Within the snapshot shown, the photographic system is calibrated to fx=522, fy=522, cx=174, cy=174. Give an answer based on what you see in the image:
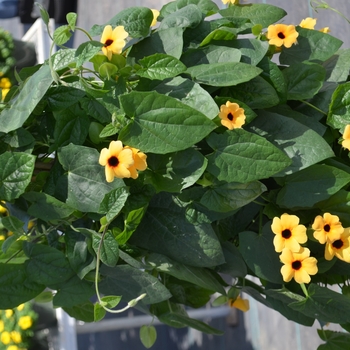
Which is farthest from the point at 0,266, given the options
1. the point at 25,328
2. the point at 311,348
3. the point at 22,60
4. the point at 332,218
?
the point at 22,60

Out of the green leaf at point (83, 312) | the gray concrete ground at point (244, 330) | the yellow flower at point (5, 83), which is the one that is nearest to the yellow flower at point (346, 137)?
the green leaf at point (83, 312)

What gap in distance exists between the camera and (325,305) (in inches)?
26.3

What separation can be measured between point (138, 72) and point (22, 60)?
6.70 feet

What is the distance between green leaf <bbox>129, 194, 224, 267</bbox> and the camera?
24.8 inches

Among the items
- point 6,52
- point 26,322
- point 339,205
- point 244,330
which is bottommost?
point 244,330

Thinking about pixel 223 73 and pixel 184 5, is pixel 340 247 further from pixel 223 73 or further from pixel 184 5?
pixel 184 5

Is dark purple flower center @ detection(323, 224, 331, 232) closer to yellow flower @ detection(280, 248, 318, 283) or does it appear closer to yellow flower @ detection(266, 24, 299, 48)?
yellow flower @ detection(280, 248, 318, 283)

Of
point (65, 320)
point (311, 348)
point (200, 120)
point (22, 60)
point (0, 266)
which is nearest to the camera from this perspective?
point (200, 120)

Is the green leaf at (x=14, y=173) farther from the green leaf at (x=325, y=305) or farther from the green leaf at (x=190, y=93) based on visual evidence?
the green leaf at (x=325, y=305)

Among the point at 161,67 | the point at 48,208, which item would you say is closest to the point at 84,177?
the point at 48,208

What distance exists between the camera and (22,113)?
597mm

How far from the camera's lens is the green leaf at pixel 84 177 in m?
0.61

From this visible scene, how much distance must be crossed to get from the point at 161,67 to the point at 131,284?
0.28 metres

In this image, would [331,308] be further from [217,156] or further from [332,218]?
[217,156]
